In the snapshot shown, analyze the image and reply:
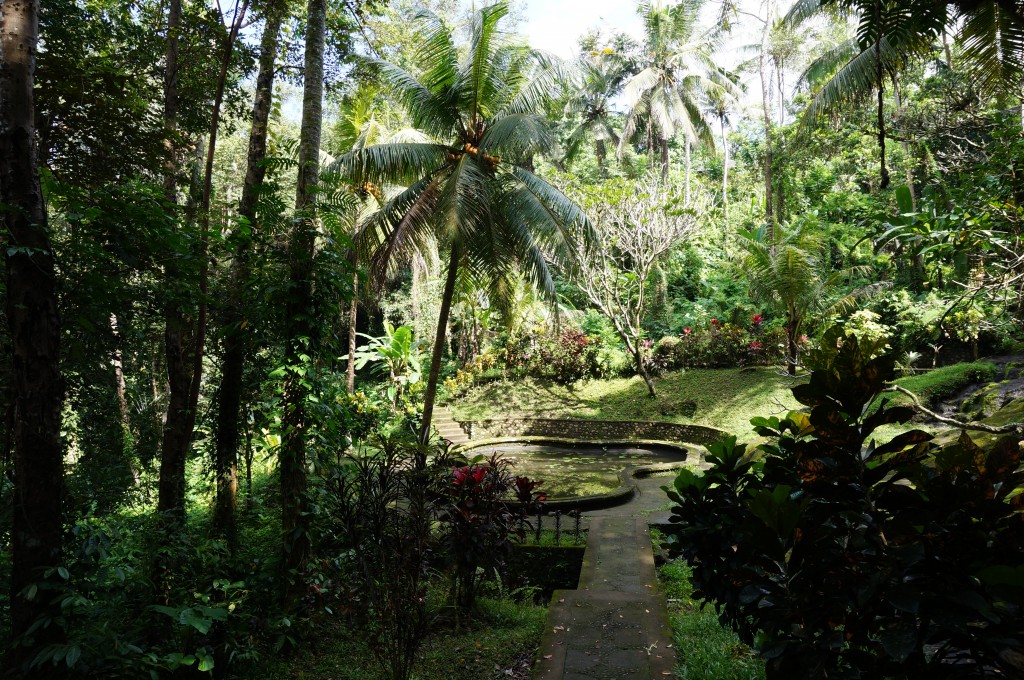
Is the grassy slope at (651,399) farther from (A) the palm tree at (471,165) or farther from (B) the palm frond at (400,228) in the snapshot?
(B) the palm frond at (400,228)

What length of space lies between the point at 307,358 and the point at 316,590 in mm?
1785

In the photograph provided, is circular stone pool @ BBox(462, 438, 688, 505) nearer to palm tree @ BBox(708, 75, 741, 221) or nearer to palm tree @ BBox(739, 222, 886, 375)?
palm tree @ BBox(739, 222, 886, 375)

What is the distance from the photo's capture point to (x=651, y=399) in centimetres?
1714

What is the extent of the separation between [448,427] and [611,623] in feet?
43.1

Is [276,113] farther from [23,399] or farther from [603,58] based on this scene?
[603,58]

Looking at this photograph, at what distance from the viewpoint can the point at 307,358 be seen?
4863 mm

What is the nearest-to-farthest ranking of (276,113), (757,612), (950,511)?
(950,511) < (757,612) < (276,113)

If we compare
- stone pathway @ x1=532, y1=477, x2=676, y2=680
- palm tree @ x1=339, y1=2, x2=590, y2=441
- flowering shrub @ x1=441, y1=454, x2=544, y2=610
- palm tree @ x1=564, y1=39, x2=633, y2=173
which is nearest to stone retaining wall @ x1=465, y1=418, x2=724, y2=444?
palm tree @ x1=339, y1=2, x2=590, y2=441

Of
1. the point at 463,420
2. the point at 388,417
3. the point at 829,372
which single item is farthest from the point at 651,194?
the point at 829,372

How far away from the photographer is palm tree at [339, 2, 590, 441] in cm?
1020

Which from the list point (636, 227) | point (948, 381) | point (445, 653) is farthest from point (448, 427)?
point (445, 653)

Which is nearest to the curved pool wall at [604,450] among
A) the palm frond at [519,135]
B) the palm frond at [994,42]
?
the palm frond at [519,135]

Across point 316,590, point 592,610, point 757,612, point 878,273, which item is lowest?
point 592,610

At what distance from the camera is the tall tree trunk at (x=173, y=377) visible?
493 centimetres
